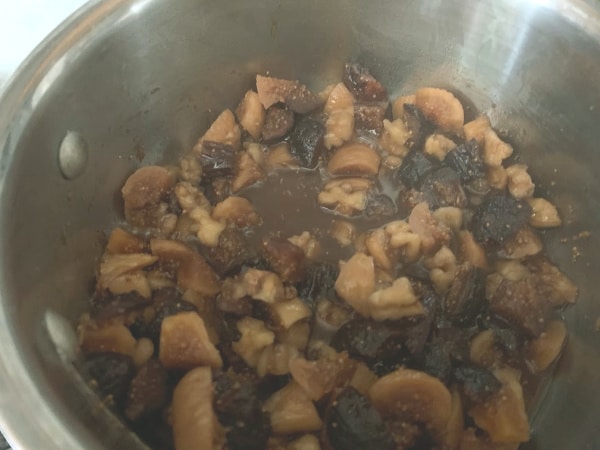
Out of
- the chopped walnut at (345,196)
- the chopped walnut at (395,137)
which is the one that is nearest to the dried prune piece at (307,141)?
the chopped walnut at (345,196)

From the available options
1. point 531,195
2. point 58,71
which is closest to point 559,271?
point 531,195

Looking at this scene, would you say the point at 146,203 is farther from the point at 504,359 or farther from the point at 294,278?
the point at 504,359

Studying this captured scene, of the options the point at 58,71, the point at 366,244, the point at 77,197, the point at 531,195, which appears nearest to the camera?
the point at 58,71

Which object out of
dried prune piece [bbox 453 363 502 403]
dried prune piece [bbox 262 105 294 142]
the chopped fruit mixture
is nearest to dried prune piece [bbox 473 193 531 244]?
the chopped fruit mixture

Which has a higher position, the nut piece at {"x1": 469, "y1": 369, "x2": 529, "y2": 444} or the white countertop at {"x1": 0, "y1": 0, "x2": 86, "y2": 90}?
the white countertop at {"x1": 0, "y1": 0, "x2": 86, "y2": 90}

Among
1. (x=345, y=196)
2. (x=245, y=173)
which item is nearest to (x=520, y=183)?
(x=345, y=196)

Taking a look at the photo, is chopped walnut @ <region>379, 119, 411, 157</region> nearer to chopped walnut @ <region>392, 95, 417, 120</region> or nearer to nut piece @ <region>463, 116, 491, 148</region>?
chopped walnut @ <region>392, 95, 417, 120</region>
